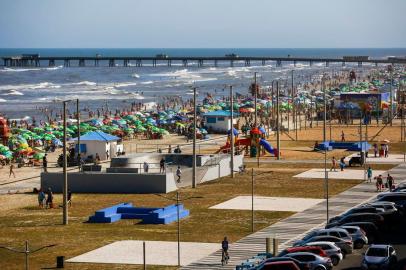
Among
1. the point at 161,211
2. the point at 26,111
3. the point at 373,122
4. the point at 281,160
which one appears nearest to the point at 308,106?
the point at 373,122

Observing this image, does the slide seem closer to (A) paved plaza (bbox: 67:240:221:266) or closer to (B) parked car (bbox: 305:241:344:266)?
(A) paved plaza (bbox: 67:240:221:266)

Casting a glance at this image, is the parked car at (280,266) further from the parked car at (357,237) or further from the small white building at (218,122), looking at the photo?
the small white building at (218,122)

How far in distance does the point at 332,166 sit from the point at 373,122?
41.8 m

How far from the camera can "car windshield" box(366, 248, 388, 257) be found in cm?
3522

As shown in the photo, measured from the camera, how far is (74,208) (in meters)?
51.9

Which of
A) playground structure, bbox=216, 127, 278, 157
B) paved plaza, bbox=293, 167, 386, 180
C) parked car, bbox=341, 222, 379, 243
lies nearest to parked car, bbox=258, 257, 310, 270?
parked car, bbox=341, 222, 379, 243

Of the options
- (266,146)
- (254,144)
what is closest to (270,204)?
(254,144)

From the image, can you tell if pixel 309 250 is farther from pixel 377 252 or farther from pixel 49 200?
pixel 49 200

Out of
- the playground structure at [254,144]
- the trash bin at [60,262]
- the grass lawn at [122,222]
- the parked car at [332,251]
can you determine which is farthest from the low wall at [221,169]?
the parked car at [332,251]

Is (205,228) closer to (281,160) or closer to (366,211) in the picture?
(366,211)

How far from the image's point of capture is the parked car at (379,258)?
114 feet

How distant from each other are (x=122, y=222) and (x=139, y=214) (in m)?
1.29

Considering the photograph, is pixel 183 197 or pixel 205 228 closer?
pixel 205 228

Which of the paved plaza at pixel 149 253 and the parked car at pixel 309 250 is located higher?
the parked car at pixel 309 250
